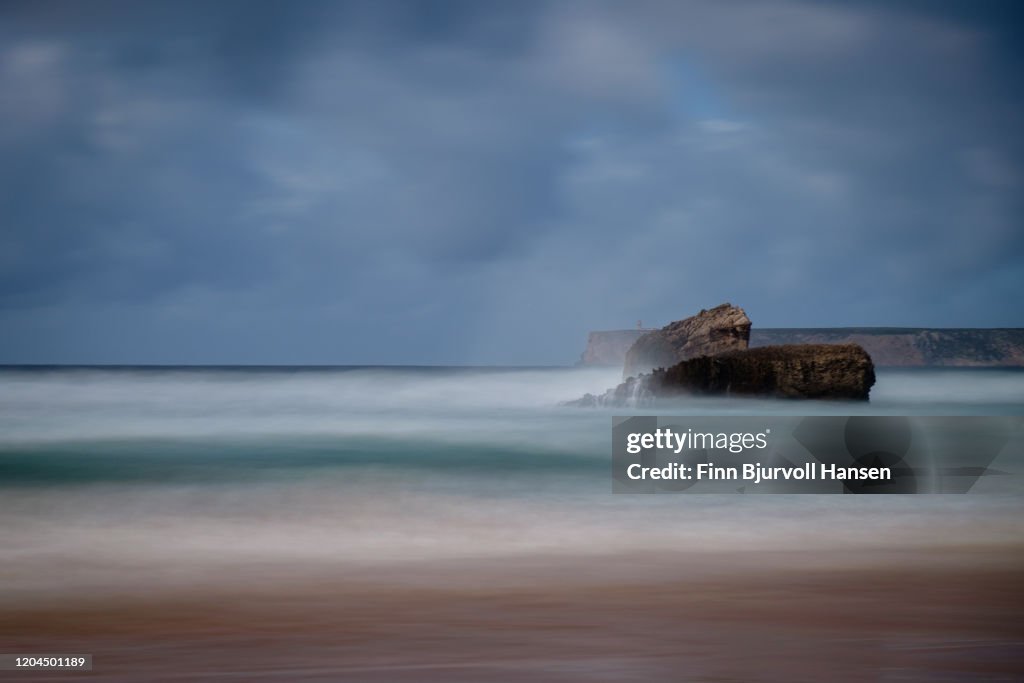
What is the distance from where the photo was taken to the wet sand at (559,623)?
159 inches

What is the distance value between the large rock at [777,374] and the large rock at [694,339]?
1.17 metres

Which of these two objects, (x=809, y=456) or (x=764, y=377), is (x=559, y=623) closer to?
(x=809, y=456)

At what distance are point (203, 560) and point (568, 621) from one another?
310 cm

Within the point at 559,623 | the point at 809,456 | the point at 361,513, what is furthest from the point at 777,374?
the point at 559,623

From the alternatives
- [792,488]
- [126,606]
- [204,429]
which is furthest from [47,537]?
[204,429]

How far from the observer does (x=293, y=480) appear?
10766 millimetres

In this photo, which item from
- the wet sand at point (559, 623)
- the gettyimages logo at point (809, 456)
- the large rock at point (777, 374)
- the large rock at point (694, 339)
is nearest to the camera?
the wet sand at point (559, 623)

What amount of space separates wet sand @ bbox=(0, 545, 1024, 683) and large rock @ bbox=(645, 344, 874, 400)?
15.2m

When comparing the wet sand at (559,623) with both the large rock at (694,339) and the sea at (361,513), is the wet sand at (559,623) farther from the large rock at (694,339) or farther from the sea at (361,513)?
the large rock at (694,339)

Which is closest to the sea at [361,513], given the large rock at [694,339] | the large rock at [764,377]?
the large rock at [764,377]

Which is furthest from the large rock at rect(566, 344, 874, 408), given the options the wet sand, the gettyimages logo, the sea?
the wet sand

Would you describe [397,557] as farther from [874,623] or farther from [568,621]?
[874,623]

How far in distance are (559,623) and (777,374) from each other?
62.4 feet

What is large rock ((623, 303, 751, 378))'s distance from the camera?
973 inches
